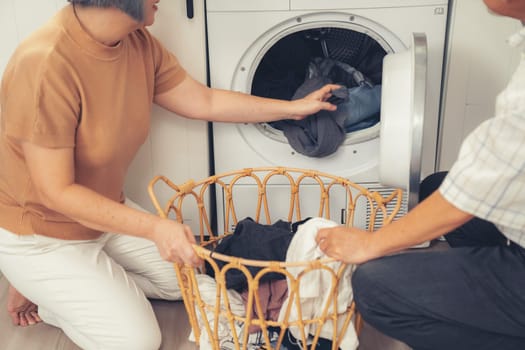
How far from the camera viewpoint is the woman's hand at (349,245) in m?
1.19

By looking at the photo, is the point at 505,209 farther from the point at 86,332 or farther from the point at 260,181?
the point at 86,332

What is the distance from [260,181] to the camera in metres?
1.70

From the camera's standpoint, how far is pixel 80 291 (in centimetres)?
146

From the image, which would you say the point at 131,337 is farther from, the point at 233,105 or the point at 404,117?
the point at 404,117

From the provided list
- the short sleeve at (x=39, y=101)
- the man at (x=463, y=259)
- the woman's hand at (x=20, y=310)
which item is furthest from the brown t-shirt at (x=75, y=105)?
the man at (x=463, y=259)

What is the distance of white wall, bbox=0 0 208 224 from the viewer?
1633 mm

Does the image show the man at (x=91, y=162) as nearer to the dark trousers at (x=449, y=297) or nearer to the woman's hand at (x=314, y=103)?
the woman's hand at (x=314, y=103)

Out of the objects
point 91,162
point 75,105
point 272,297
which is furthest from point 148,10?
point 272,297

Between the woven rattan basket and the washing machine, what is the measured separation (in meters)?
0.06

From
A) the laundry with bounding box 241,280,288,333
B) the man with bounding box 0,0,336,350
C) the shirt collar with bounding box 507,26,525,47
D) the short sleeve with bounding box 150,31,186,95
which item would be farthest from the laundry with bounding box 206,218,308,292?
the shirt collar with bounding box 507,26,525,47

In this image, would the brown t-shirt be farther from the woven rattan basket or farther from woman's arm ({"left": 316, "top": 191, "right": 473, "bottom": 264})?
woman's arm ({"left": 316, "top": 191, "right": 473, "bottom": 264})

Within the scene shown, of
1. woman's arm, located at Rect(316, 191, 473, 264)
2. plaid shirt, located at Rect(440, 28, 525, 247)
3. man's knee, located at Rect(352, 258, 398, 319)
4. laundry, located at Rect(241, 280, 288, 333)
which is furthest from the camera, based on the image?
laundry, located at Rect(241, 280, 288, 333)

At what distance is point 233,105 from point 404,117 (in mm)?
466

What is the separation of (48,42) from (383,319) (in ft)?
2.87
